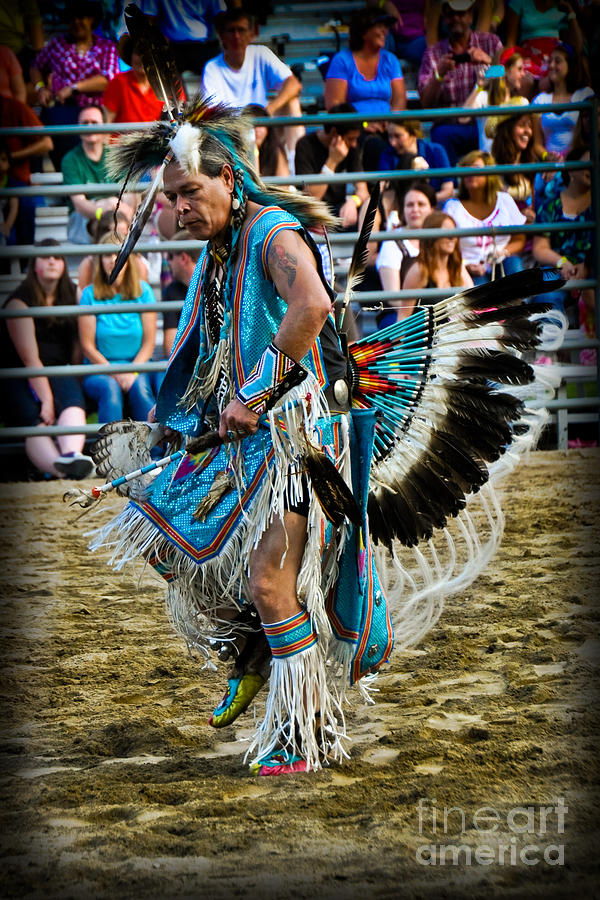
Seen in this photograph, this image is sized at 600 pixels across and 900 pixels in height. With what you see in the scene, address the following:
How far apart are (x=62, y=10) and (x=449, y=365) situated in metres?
4.12

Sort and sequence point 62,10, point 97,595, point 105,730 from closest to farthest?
point 105,730 < point 97,595 < point 62,10

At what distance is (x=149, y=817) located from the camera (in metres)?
2.35

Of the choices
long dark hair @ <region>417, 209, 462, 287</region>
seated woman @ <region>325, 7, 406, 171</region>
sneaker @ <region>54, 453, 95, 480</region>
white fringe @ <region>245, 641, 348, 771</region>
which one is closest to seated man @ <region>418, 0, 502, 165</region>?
seated woman @ <region>325, 7, 406, 171</region>

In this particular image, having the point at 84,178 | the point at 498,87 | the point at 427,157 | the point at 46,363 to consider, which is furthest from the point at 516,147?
the point at 46,363

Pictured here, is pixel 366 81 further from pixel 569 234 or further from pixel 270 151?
pixel 569 234

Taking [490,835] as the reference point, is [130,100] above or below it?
above

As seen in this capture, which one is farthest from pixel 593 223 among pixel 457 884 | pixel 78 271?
pixel 457 884

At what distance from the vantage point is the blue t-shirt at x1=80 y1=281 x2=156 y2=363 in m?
6.48

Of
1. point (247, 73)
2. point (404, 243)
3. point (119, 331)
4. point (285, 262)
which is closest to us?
point (285, 262)

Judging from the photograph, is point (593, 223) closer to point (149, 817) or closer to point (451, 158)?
point (451, 158)

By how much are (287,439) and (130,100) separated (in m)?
4.31

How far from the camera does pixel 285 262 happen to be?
260 cm

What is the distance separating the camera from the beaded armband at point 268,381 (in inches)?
102

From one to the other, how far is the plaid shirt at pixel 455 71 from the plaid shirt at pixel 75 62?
1.96m
